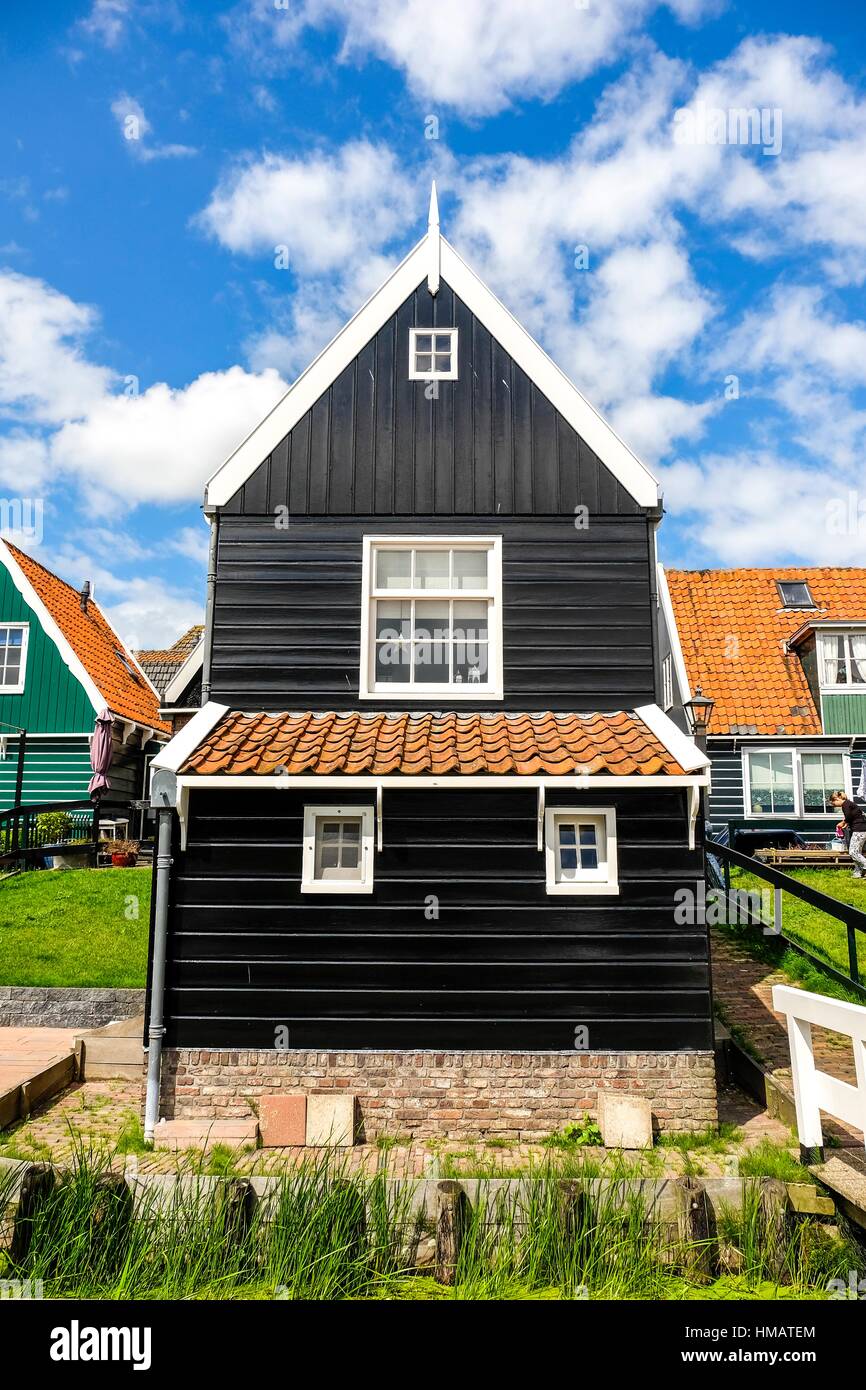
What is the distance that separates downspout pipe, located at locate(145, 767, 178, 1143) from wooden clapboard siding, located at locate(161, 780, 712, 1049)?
152 mm

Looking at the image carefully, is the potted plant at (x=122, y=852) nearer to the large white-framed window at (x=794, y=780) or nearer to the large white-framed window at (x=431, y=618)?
the large white-framed window at (x=431, y=618)

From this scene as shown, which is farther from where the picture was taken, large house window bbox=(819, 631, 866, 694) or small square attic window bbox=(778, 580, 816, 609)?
small square attic window bbox=(778, 580, 816, 609)

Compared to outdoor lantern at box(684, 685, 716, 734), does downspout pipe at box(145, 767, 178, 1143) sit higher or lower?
lower

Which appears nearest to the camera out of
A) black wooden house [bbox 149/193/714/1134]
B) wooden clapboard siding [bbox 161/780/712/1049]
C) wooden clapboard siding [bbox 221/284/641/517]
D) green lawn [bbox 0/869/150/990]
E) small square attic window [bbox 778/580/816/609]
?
black wooden house [bbox 149/193/714/1134]

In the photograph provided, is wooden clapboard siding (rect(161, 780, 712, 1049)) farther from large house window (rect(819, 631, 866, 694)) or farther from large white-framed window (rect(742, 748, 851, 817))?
large house window (rect(819, 631, 866, 694))

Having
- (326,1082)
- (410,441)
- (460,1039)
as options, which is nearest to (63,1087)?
(326,1082)

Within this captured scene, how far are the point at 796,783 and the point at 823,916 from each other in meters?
8.07

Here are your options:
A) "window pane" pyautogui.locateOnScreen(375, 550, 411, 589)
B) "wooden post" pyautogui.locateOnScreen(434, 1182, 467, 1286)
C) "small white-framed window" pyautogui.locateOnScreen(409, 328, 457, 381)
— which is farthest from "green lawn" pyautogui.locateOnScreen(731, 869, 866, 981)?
"small white-framed window" pyautogui.locateOnScreen(409, 328, 457, 381)

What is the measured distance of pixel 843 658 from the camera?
70.7ft

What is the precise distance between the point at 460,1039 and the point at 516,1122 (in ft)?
2.92

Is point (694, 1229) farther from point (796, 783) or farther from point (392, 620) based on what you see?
point (796, 783)

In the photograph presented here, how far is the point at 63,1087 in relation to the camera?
362 inches

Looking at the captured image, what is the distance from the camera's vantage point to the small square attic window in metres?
24.5

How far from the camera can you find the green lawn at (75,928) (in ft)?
37.3
